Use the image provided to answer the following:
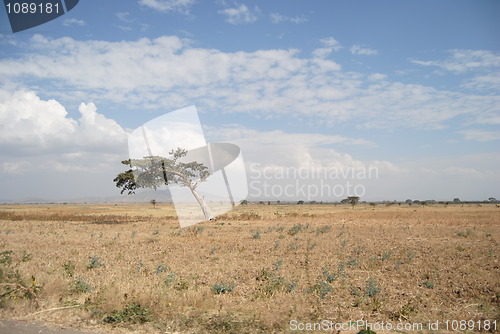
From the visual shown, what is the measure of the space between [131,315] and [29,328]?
1.70 metres

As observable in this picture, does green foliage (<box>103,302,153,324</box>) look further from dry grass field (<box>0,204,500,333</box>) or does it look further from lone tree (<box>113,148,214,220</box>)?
lone tree (<box>113,148,214,220</box>)

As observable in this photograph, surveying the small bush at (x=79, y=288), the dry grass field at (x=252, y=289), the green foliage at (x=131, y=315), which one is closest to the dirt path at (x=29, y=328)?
the dry grass field at (x=252, y=289)

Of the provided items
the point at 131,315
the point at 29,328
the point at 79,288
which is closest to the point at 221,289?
the point at 131,315

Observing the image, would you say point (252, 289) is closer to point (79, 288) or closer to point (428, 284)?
point (79, 288)

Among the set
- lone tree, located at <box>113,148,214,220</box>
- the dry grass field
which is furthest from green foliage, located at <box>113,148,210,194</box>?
the dry grass field

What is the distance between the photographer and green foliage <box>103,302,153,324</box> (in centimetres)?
643

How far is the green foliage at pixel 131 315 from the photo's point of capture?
253 inches

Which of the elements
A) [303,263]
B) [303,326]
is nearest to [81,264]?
[303,263]

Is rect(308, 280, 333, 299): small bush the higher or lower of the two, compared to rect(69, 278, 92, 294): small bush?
lower

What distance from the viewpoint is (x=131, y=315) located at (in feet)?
21.6

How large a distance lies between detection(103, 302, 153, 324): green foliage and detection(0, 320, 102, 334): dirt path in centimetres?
58

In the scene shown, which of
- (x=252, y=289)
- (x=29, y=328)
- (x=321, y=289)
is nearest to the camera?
(x=29, y=328)

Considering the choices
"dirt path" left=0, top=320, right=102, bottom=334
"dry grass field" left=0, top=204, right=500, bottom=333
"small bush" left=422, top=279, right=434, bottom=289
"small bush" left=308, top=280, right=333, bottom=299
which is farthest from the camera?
"small bush" left=422, top=279, right=434, bottom=289

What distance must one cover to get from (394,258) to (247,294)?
7.54 meters
